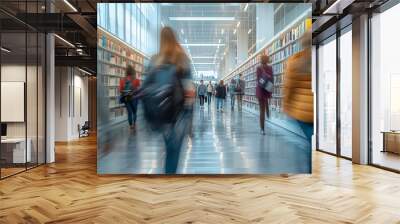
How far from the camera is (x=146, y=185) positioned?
5.74 m

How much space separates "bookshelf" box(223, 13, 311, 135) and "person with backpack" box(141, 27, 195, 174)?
1066 mm

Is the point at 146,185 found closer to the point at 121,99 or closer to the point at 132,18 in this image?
the point at 121,99

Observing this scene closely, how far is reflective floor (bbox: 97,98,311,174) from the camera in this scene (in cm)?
614

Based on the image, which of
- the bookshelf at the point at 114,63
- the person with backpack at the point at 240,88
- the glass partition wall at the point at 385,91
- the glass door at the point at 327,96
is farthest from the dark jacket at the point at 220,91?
the glass door at the point at 327,96

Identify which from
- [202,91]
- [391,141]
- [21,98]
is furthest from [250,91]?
[21,98]

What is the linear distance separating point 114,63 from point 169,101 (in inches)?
44.1

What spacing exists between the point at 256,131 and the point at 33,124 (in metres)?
4.67

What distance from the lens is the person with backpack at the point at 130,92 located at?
6172 mm

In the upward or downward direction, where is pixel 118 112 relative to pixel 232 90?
downward

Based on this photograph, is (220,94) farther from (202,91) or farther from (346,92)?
(346,92)

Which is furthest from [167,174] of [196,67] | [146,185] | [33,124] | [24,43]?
[24,43]

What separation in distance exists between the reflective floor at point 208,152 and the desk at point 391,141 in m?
2.05

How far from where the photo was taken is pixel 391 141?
7.15 meters

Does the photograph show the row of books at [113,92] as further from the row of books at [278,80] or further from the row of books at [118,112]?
the row of books at [278,80]
